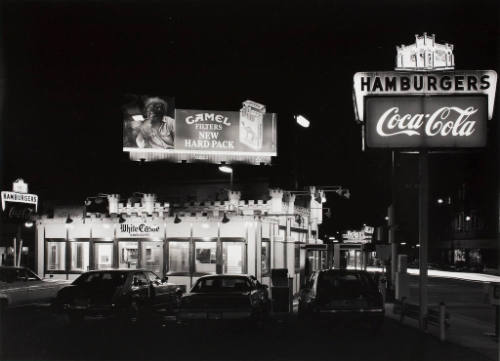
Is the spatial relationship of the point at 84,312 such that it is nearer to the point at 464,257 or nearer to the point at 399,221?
the point at 399,221

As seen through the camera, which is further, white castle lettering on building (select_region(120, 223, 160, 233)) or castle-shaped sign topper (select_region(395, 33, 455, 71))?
white castle lettering on building (select_region(120, 223, 160, 233))

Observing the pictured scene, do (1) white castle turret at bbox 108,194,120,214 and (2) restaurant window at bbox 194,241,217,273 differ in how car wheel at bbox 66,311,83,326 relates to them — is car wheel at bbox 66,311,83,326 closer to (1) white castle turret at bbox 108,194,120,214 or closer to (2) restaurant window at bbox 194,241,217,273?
(2) restaurant window at bbox 194,241,217,273

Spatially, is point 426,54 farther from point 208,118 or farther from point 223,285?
point 223,285

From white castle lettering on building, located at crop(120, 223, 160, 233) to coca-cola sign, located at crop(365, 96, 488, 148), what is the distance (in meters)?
12.6

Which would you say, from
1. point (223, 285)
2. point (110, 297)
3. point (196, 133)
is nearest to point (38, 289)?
point (110, 297)

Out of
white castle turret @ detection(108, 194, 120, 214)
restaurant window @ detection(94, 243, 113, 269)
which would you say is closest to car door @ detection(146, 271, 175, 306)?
restaurant window @ detection(94, 243, 113, 269)

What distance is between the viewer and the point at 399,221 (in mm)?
24141

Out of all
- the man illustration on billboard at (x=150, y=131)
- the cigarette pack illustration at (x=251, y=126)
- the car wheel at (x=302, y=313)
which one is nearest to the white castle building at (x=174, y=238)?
the man illustration on billboard at (x=150, y=131)

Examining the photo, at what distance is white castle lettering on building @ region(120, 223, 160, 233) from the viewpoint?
27.5 meters

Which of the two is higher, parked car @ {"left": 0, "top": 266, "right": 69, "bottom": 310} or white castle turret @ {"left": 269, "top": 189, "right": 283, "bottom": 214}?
white castle turret @ {"left": 269, "top": 189, "right": 283, "bottom": 214}

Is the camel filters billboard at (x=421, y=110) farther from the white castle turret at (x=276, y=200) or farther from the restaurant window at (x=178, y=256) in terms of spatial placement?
the restaurant window at (x=178, y=256)

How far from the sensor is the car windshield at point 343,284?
15.6m

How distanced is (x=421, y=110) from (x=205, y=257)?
41.3 feet

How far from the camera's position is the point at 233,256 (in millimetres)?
26750
